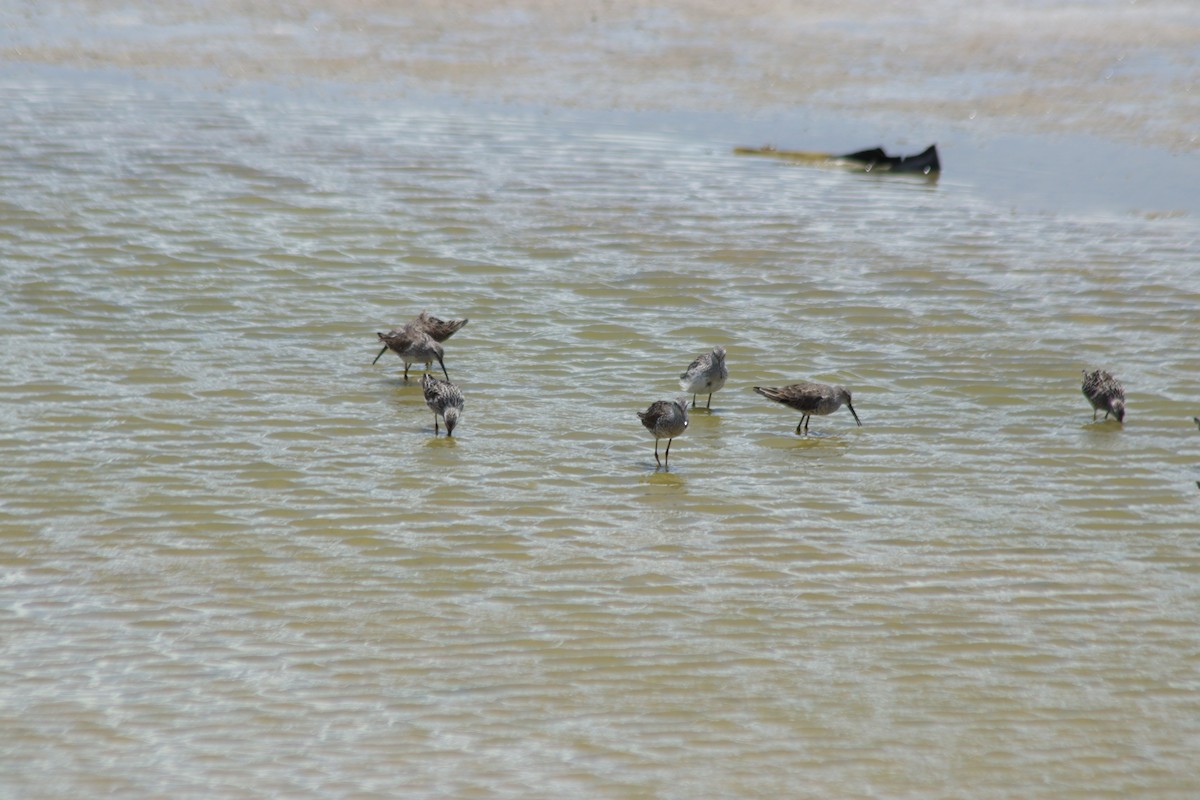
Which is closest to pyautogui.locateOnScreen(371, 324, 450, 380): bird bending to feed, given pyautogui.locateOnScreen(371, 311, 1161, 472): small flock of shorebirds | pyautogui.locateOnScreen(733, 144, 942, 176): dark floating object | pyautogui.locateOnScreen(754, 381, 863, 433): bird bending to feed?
pyautogui.locateOnScreen(371, 311, 1161, 472): small flock of shorebirds

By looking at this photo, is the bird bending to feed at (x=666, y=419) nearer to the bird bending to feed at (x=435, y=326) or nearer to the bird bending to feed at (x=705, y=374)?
the bird bending to feed at (x=705, y=374)

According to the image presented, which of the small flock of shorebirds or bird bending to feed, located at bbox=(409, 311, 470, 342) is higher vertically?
bird bending to feed, located at bbox=(409, 311, 470, 342)

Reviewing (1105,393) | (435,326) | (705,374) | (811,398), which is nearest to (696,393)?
(705,374)

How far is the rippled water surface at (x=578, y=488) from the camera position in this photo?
22.7ft

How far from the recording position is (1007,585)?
27.9ft

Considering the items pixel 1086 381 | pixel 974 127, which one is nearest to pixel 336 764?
pixel 1086 381

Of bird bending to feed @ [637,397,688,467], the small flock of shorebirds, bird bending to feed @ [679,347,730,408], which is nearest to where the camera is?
bird bending to feed @ [637,397,688,467]

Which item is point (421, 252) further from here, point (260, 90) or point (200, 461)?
point (260, 90)

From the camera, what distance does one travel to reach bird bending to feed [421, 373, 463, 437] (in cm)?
1070

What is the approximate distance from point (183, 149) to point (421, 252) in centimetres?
429

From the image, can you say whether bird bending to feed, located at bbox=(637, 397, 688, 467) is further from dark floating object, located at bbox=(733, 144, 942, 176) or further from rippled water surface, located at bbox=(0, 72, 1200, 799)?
dark floating object, located at bbox=(733, 144, 942, 176)

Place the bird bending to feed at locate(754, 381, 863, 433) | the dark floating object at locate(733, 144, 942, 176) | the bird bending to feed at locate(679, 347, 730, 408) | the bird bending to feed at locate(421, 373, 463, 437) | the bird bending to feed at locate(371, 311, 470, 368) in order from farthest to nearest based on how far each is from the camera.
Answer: the dark floating object at locate(733, 144, 942, 176)
the bird bending to feed at locate(371, 311, 470, 368)
the bird bending to feed at locate(679, 347, 730, 408)
the bird bending to feed at locate(754, 381, 863, 433)
the bird bending to feed at locate(421, 373, 463, 437)

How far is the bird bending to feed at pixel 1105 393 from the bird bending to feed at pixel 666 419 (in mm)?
3125

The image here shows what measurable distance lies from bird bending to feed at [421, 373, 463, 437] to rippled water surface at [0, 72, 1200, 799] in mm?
152
